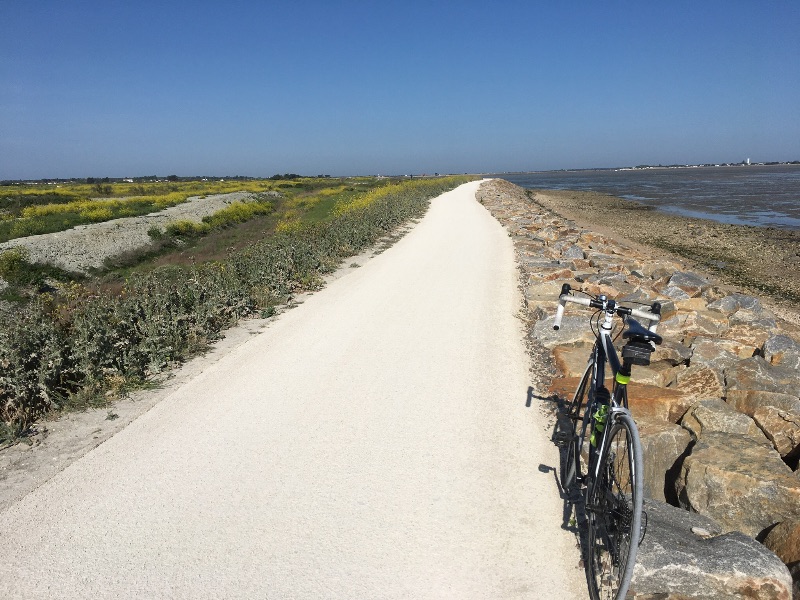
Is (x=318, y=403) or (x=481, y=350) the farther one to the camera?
(x=481, y=350)

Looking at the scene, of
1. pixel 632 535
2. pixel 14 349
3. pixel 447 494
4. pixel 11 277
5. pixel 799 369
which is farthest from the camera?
pixel 11 277

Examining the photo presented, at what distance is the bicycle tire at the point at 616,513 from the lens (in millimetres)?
2533

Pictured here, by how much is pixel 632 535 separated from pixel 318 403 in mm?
3699

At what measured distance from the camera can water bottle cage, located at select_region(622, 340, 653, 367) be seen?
286 centimetres

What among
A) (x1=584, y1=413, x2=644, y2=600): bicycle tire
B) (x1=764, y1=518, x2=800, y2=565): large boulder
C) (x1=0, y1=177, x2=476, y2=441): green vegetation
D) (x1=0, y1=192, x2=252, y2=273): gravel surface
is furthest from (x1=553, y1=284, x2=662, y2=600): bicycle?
(x1=0, y1=192, x2=252, y2=273): gravel surface

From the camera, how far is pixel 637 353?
2.88 meters

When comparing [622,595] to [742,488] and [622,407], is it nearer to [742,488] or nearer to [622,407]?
[622,407]

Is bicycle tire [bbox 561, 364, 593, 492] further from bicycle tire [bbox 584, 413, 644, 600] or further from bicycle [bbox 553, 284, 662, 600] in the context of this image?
bicycle tire [bbox 584, 413, 644, 600]

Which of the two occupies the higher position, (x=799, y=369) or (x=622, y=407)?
(x=622, y=407)

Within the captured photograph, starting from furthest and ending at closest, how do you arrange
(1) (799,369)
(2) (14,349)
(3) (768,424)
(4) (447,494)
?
1. (1) (799,369)
2. (2) (14,349)
3. (3) (768,424)
4. (4) (447,494)

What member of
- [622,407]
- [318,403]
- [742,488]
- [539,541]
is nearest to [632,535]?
[622,407]

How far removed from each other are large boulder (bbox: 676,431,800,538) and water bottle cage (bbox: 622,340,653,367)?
1.46 m

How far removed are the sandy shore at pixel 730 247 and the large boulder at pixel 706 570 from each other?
1055 cm

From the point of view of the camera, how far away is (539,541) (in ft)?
11.3
